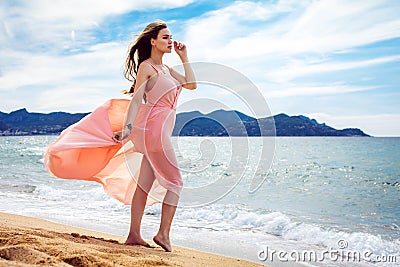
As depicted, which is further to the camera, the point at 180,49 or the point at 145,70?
the point at 180,49

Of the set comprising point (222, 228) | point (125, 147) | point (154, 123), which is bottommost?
point (222, 228)

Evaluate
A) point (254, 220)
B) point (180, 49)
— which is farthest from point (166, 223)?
point (254, 220)

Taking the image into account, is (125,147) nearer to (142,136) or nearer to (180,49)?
(142,136)

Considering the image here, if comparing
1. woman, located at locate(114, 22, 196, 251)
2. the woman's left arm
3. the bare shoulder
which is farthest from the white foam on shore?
the bare shoulder

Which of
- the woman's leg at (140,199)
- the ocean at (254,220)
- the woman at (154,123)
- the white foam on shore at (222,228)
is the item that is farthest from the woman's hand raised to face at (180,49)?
the white foam on shore at (222,228)

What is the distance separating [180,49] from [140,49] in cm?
37

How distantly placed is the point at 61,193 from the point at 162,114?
7.93 metres

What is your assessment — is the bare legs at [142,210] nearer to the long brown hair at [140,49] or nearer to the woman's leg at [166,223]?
the woman's leg at [166,223]

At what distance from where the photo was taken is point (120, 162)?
4.82 metres

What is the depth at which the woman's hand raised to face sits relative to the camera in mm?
4523

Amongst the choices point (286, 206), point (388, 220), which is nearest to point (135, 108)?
point (388, 220)

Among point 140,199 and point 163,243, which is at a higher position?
point 140,199

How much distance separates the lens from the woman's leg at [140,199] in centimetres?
437

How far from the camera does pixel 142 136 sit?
4.28 meters
